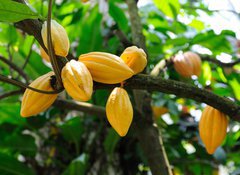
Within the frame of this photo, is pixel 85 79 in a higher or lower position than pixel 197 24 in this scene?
higher

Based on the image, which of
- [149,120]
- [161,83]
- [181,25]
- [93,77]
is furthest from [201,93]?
[181,25]

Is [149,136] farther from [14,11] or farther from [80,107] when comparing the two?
[14,11]

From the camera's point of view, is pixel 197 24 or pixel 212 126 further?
pixel 197 24

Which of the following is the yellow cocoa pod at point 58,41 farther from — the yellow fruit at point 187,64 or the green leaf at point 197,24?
the green leaf at point 197,24

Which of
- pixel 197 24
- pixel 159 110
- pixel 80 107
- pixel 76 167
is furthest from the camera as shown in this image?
pixel 197 24

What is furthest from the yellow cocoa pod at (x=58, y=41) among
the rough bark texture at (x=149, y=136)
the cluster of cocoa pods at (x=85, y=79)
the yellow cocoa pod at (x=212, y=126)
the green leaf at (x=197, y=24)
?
the green leaf at (x=197, y=24)

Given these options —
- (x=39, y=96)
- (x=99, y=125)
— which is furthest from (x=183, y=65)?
(x=39, y=96)

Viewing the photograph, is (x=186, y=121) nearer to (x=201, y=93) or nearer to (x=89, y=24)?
(x=89, y=24)

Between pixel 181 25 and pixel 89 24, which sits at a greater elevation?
pixel 89 24
